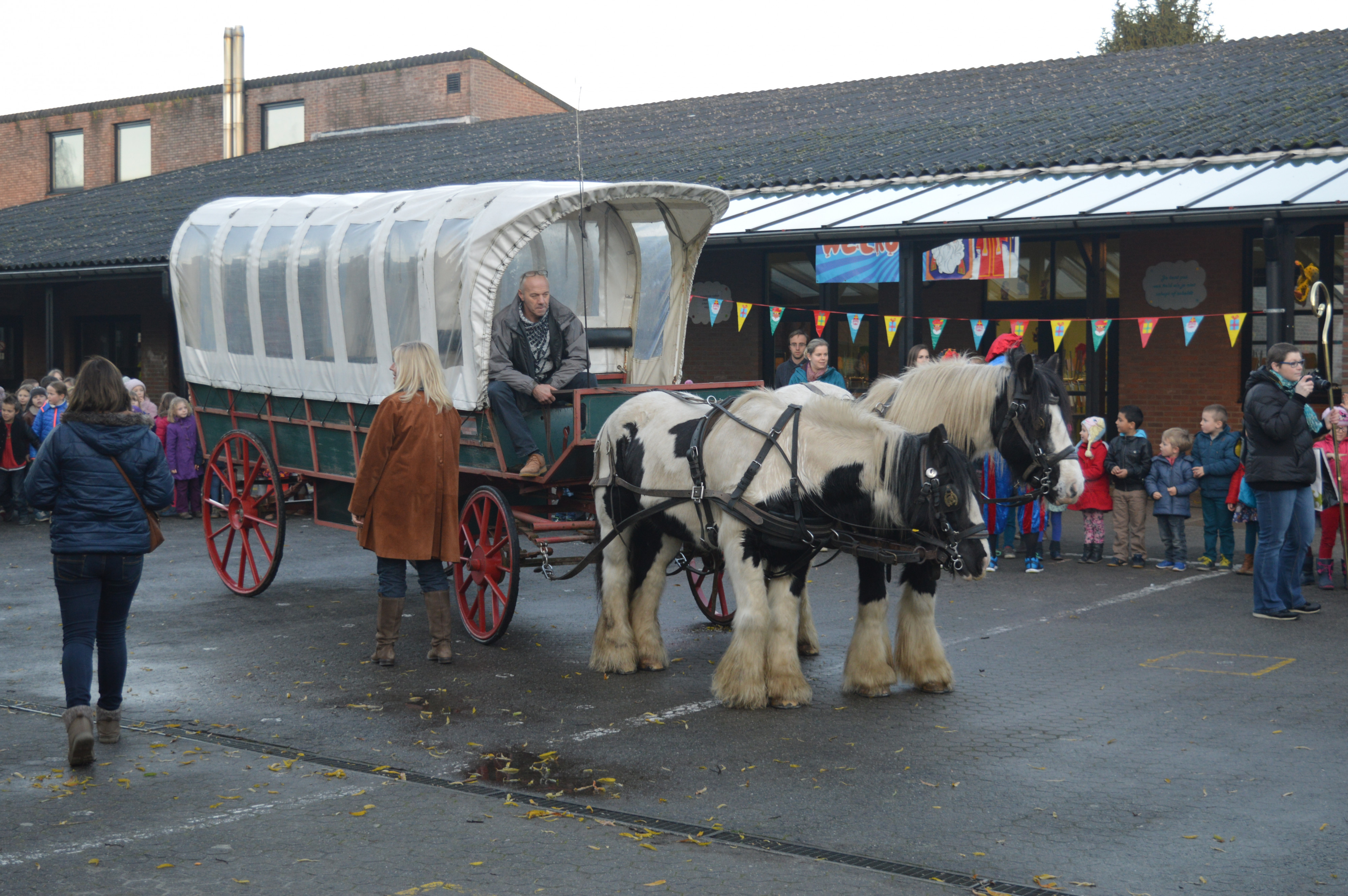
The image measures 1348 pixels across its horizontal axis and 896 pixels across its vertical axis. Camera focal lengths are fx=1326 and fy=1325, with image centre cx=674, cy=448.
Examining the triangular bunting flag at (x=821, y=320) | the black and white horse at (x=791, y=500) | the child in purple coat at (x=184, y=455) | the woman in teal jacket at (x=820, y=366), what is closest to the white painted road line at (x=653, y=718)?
the black and white horse at (x=791, y=500)

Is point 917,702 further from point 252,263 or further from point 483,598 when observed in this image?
point 252,263

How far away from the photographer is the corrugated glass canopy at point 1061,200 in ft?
43.1

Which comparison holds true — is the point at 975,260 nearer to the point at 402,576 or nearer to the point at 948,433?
the point at 948,433

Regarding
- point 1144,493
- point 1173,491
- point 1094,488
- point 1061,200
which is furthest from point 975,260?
point 1173,491

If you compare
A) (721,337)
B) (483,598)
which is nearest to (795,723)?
(483,598)

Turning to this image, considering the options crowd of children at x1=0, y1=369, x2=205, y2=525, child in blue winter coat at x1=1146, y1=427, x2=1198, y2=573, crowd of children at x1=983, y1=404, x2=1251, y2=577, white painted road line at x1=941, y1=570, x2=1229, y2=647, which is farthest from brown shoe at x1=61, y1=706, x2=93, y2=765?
crowd of children at x1=0, y1=369, x2=205, y2=525

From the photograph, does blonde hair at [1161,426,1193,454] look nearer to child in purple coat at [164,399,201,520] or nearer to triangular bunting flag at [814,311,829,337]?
triangular bunting flag at [814,311,829,337]

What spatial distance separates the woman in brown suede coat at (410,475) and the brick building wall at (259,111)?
1209 inches

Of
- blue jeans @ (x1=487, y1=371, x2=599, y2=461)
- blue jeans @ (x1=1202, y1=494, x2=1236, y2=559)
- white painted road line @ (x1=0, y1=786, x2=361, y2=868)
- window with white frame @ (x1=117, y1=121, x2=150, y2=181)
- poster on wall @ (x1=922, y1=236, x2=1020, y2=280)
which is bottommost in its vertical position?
white painted road line @ (x1=0, y1=786, x2=361, y2=868)

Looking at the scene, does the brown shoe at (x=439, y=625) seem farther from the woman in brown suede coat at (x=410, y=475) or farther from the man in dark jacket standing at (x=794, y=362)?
the man in dark jacket standing at (x=794, y=362)

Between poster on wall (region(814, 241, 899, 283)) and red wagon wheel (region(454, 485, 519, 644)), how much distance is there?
329 inches

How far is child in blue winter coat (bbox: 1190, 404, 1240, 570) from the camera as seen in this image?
418 inches

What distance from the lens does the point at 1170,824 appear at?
463 centimetres

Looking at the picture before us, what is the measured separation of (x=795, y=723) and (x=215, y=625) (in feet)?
14.4
